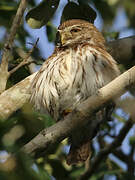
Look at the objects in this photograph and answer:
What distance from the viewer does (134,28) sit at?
4.61ft

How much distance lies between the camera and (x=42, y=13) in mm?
3711

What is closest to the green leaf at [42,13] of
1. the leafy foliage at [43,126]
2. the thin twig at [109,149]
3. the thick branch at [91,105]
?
the leafy foliage at [43,126]

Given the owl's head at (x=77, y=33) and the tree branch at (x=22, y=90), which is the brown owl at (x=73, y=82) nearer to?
the tree branch at (x=22, y=90)

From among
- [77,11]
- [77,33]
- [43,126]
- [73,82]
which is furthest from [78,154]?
[43,126]

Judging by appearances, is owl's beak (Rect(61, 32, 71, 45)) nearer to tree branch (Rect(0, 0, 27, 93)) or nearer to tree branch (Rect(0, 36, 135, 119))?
tree branch (Rect(0, 36, 135, 119))

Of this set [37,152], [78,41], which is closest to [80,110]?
[37,152]

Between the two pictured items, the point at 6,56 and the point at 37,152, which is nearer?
the point at 37,152

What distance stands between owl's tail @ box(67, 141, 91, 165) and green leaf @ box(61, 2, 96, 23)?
4.85 ft

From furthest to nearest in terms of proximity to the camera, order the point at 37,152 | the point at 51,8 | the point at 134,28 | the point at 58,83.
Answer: the point at 58,83
the point at 51,8
the point at 37,152
the point at 134,28

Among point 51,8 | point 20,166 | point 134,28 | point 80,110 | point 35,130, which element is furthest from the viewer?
point 51,8

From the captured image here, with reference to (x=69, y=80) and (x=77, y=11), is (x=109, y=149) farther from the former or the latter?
(x=77, y=11)

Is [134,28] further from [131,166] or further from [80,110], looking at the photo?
[131,166]

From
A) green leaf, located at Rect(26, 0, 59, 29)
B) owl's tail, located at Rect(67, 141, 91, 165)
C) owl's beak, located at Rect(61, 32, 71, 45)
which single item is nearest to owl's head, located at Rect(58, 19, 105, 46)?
owl's beak, located at Rect(61, 32, 71, 45)

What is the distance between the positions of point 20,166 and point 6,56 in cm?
278
